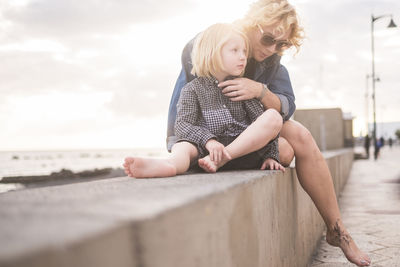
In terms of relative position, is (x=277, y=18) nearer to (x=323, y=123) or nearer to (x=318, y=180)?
(x=318, y=180)

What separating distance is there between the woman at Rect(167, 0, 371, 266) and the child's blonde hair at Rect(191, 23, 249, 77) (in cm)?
13

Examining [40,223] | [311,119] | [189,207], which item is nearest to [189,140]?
[189,207]

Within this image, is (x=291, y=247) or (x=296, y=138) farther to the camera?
(x=296, y=138)

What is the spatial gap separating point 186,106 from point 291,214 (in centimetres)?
88

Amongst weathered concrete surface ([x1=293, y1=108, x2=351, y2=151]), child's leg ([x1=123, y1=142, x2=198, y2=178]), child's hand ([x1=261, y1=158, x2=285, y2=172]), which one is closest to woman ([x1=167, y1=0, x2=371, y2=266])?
child's hand ([x1=261, y1=158, x2=285, y2=172])

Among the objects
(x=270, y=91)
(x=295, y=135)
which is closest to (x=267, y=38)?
(x=270, y=91)

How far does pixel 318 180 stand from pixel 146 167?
1235mm

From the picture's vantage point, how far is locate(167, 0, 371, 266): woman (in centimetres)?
271

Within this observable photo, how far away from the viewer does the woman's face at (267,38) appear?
Answer: 287 centimetres

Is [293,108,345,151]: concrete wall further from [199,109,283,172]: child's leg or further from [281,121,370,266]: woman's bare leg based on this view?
[199,109,283,172]: child's leg

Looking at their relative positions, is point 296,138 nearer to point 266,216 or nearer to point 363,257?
point 363,257

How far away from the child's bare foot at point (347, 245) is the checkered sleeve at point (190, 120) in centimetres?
107

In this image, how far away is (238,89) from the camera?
2.58 m

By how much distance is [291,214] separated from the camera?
101 inches
